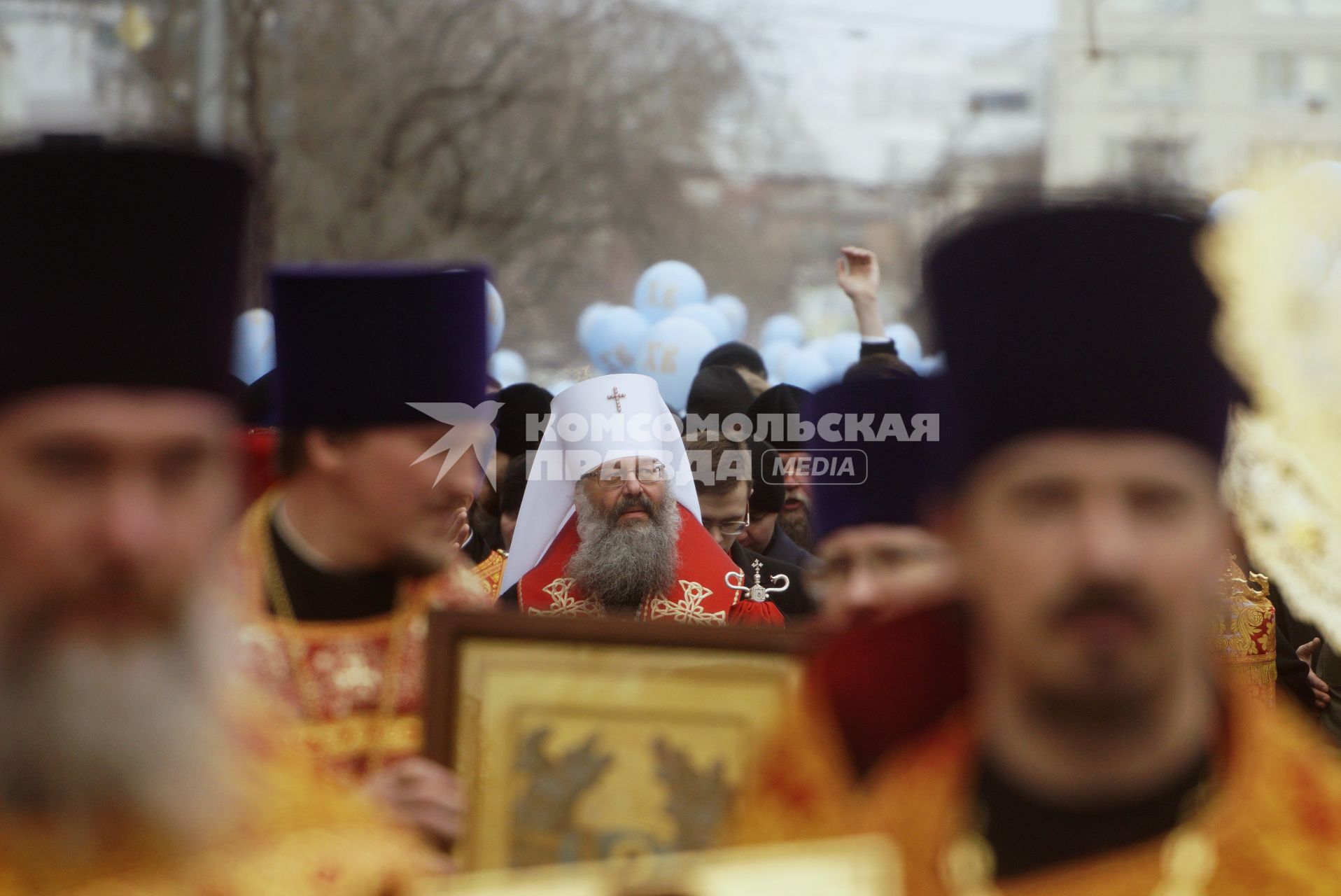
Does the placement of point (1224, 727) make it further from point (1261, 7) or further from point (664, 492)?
point (1261, 7)

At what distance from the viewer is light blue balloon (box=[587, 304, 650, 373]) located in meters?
10.6

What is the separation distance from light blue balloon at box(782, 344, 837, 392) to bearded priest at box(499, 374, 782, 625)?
4.86m

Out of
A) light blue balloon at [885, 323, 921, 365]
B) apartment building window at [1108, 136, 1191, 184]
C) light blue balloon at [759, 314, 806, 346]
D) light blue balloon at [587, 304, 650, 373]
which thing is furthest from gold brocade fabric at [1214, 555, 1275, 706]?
apartment building window at [1108, 136, 1191, 184]

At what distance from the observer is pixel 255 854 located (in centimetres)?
220

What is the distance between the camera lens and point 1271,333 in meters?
2.10

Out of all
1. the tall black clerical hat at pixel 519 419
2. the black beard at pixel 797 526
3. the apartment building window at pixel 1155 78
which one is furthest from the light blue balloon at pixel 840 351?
the apartment building window at pixel 1155 78

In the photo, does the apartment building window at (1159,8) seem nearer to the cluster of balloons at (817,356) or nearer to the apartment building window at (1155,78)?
the apartment building window at (1155,78)

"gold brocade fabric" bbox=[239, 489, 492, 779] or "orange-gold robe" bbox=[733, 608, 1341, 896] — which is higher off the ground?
"orange-gold robe" bbox=[733, 608, 1341, 896]

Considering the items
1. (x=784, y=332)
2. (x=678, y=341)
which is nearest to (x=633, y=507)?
(x=678, y=341)

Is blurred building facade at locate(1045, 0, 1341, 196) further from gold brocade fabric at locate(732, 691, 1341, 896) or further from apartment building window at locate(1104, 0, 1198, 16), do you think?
gold brocade fabric at locate(732, 691, 1341, 896)

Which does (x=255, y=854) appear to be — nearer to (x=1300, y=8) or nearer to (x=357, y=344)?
(x=357, y=344)

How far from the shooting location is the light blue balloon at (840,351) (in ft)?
36.7

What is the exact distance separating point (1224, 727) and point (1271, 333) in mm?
462

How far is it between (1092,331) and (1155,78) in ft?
195
